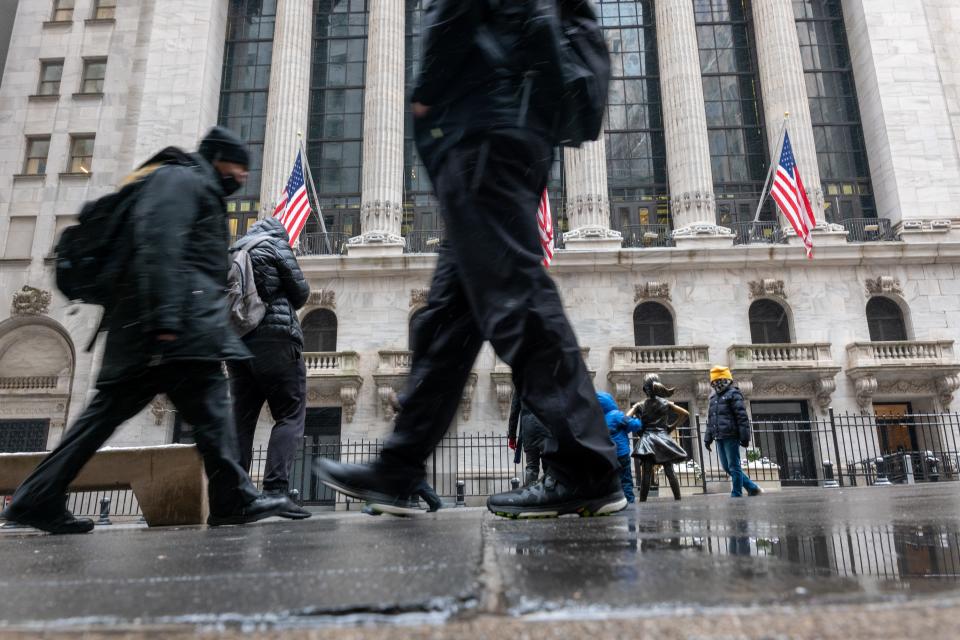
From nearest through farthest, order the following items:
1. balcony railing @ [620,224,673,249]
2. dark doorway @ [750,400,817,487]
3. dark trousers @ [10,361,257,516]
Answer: dark trousers @ [10,361,257,516] < dark doorway @ [750,400,817,487] < balcony railing @ [620,224,673,249]

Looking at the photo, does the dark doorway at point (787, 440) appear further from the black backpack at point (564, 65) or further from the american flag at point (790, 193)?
the black backpack at point (564, 65)

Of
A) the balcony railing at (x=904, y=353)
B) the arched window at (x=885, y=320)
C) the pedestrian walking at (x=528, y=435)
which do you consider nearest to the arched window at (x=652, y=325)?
the balcony railing at (x=904, y=353)

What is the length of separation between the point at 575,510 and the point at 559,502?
0.07 metres

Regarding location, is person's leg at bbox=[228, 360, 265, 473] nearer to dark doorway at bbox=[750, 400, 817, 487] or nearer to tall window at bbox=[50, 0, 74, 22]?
dark doorway at bbox=[750, 400, 817, 487]

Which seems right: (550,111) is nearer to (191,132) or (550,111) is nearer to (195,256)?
(195,256)

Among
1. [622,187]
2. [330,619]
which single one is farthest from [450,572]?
[622,187]

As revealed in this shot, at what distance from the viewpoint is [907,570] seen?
1.08 metres

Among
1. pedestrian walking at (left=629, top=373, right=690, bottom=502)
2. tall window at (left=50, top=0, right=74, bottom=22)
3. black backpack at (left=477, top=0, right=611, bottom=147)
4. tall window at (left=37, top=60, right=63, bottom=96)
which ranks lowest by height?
pedestrian walking at (left=629, top=373, right=690, bottom=502)

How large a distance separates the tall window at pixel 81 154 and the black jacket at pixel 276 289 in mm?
23301

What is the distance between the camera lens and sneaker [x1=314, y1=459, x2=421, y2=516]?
2.57 metres

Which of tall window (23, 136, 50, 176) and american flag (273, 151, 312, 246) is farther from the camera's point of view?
tall window (23, 136, 50, 176)

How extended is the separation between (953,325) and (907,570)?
81.0ft

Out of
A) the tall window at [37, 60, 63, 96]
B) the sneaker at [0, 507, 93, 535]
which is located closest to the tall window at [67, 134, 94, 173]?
the tall window at [37, 60, 63, 96]

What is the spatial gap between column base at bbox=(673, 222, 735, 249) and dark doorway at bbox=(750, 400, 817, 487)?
5393mm
